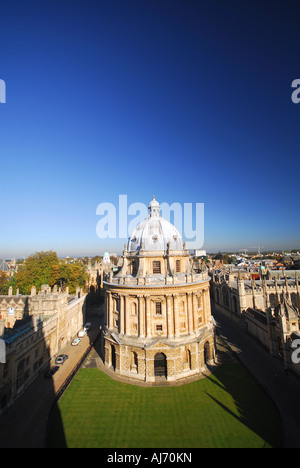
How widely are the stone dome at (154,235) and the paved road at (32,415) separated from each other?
63.2ft

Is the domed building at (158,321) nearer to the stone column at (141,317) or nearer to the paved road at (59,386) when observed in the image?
the stone column at (141,317)

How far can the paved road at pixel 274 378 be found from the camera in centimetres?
1894

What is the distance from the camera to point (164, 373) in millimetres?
27125

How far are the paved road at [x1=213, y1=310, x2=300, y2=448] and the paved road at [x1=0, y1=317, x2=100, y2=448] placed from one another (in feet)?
66.8

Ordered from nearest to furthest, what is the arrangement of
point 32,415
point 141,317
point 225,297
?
point 32,415 < point 141,317 < point 225,297

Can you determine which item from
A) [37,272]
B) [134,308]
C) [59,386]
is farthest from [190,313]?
[37,272]

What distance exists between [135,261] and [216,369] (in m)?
17.6

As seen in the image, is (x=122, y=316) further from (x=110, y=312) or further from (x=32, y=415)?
(x=32, y=415)

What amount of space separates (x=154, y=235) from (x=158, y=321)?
38.9ft

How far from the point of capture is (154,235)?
3275 centimetres

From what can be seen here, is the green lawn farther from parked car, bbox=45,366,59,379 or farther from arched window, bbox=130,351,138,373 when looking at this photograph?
parked car, bbox=45,366,59,379

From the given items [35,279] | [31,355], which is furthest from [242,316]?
[35,279]

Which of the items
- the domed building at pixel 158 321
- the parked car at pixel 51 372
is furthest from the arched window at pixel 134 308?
the parked car at pixel 51 372
